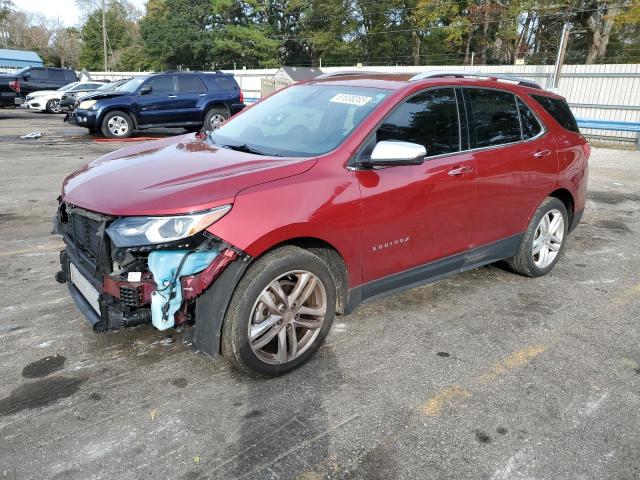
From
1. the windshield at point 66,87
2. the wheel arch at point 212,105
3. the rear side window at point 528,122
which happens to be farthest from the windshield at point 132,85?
the rear side window at point 528,122

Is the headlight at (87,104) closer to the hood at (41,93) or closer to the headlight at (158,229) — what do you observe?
the hood at (41,93)

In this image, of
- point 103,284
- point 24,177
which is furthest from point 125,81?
point 103,284

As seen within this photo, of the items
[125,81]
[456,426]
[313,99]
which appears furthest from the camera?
[125,81]

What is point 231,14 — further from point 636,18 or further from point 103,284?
point 103,284

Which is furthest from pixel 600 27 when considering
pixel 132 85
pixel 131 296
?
pixel 131 296

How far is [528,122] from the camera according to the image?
4.52 metres

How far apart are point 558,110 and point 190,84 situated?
40.1 ft

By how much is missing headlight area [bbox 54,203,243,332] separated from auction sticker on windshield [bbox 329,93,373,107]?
151 cm

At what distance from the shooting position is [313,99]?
398 centimetres

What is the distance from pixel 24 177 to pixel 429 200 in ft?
25.3

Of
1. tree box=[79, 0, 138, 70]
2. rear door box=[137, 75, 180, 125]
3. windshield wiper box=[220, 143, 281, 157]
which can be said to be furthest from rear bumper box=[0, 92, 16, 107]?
tree box=[79, 0, 138, 70]

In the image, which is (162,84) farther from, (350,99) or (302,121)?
(350,99)

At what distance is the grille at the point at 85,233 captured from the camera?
9.57 ft

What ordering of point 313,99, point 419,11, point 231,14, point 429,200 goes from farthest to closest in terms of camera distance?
point 231,14, point 419,11, point 313,99, point 429,200
